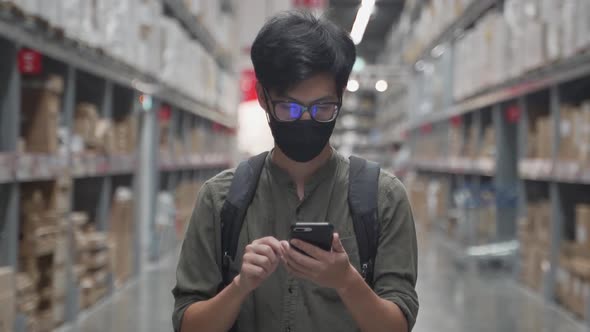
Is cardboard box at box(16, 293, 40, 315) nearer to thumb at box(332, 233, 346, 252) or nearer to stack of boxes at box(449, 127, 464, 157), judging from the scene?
thumb at box(332, 233, 346, 252)

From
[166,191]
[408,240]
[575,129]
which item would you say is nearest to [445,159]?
[166,191]

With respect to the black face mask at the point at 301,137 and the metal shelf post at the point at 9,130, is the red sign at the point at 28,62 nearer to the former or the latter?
the metal shelf post at the point at 9,130

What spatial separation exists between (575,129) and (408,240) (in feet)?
13.9

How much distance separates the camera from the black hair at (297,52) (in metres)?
1.37

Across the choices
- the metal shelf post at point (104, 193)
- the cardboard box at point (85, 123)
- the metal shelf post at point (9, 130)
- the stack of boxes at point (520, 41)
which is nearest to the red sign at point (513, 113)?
the stack of boxes at point (520, 41)

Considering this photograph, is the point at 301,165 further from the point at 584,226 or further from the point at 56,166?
the point at 584,226

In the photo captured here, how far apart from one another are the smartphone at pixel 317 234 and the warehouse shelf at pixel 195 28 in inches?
275

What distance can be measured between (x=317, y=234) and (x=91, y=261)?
444cm

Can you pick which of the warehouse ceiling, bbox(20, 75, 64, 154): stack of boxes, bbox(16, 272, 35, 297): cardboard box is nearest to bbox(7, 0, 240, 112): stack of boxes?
bbox(20, 75, 64, 154): stack of boxes

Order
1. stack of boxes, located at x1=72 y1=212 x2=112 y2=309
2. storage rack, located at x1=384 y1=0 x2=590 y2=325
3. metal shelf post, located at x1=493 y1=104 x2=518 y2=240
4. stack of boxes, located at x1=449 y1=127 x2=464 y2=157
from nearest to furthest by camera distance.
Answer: stack of boxes, located at x1=72 y1=212 x2=112 y2=309 → storage rack, located at x1=384 y1=0 x2=590 y2=325 → metal shelf post, located at x1=493 y1=104 x2=518 y2=240 → stack of boxes, located at x1=449 y1=127 x2=464 y2=157

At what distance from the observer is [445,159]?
10875 mm

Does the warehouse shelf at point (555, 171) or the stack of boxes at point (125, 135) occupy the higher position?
the stack of boxes at point (125, 135)

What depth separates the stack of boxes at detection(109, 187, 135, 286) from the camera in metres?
6.05

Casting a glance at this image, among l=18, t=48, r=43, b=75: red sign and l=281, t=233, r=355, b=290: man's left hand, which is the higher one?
l=18, t=48, r=43, b=75: red sign
